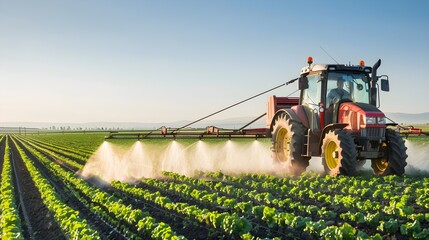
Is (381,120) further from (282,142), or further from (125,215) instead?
(125,215)

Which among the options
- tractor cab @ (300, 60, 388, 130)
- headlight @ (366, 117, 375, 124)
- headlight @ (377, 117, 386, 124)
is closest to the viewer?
headlight @ (366, 117, 375, 124)

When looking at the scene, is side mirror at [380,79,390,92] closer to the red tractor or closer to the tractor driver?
the red tractor

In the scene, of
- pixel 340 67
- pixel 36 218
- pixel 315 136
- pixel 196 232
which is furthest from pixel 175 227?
pixel 340 67

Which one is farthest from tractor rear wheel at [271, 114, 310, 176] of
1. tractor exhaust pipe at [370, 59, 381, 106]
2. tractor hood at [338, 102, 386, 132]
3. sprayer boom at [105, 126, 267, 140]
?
tractor exhaust pipe at [370, 59, 381, 106]

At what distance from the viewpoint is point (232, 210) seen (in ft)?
25.2

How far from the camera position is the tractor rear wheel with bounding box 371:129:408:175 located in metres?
9.44

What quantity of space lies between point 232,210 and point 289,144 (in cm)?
353

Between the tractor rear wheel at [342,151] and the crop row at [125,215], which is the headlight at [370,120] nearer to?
the tractor rear wheel at [342,151]

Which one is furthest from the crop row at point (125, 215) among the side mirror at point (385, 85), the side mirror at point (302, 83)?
the side mirror at point (385, 85)

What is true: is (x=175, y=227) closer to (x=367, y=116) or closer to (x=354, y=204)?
(x=354, y=204)

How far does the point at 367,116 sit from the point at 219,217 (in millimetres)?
4366

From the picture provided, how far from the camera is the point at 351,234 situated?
5.23 metres

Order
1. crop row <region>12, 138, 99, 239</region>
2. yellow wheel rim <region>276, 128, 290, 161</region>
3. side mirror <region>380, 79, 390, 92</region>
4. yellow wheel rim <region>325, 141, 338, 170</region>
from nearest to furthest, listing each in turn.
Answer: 1. crop row <region>12, 138, 99, 239</region>
2. yellow wheel rim <region>325, 141, 338, 170</region>
3. side mirror <region>380, 79, 390, 92</region>
4. yellow wheel rim <region>276, 128, 290, 161</region>

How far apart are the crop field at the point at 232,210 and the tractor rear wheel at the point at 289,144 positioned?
493mm
